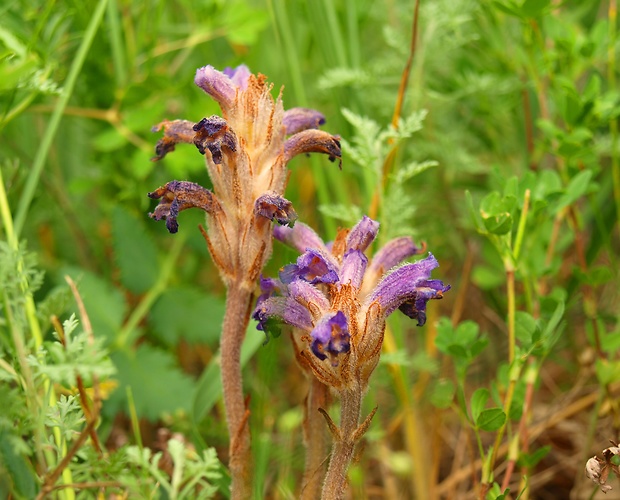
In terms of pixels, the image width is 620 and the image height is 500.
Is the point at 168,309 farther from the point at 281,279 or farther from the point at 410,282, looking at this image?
the point at 410,282

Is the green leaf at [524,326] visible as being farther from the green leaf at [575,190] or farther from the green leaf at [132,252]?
the green leaf at [132,252]

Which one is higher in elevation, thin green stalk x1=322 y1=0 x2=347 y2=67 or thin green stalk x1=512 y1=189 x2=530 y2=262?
thin green stalk x1=322 y1=0 x2=347 y2=67

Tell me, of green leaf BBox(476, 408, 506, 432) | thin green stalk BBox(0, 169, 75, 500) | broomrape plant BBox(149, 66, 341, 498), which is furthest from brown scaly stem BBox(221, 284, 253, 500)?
green leaf BBox(476, 408, 506, 432)

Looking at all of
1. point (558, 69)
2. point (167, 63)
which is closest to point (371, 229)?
point (558, 69)

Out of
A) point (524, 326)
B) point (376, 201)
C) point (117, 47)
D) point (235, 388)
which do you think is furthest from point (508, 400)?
point (117, 47)

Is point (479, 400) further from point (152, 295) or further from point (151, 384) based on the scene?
point (152, 295)

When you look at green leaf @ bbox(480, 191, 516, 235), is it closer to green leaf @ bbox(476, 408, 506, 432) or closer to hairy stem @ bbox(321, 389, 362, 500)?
green leaf @ bbox(476, 408, 506, 432)

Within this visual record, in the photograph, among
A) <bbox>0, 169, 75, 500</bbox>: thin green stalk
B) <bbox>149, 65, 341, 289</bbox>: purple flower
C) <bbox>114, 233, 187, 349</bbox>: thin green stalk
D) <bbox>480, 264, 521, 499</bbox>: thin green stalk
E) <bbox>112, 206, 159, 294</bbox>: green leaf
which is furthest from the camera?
<bbox>112, 206, 159, 294</bbox>: green leaf
